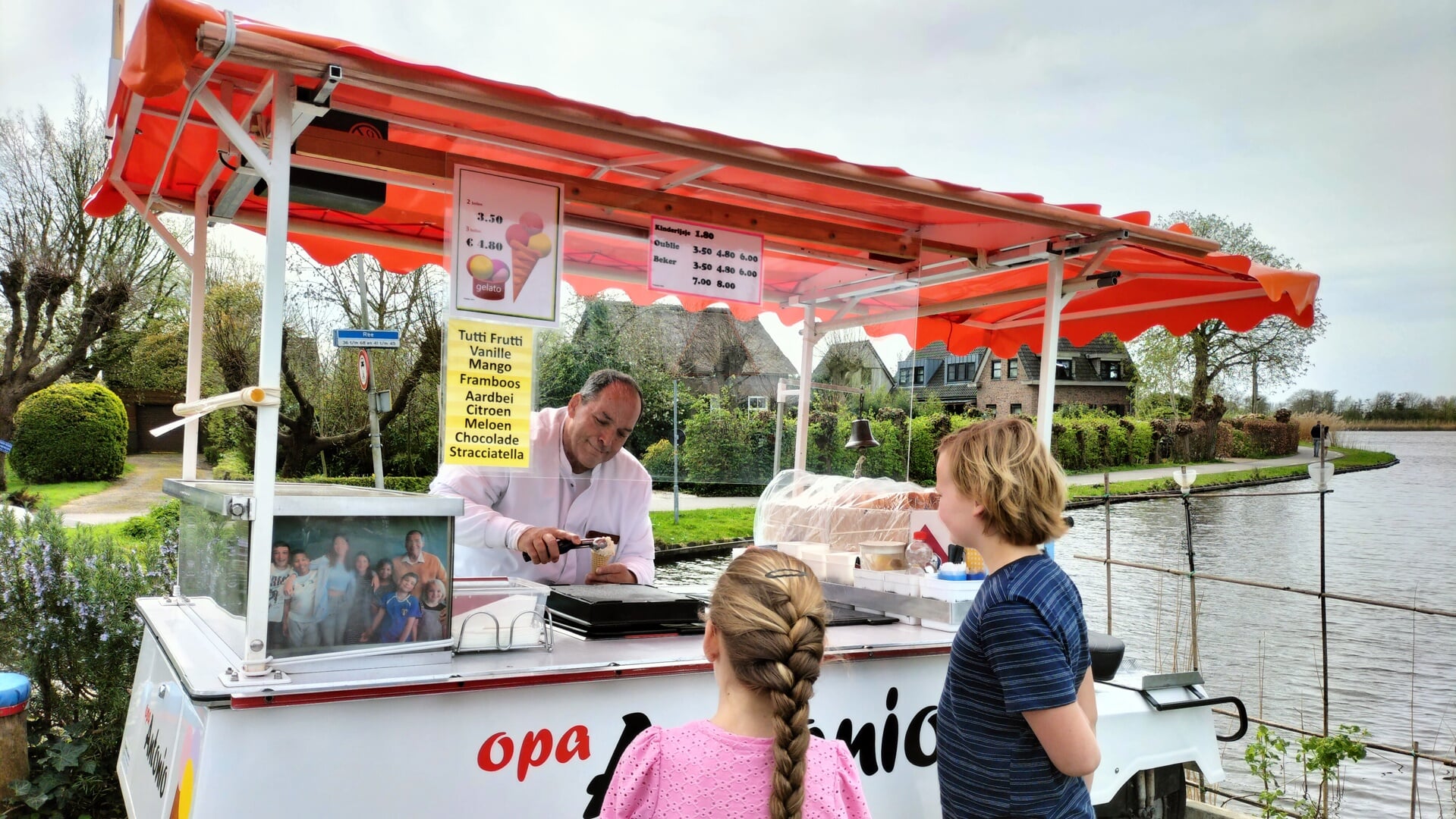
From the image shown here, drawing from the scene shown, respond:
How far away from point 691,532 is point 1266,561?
1789cm

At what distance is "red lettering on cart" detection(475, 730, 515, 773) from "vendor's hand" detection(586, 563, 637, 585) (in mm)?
1319

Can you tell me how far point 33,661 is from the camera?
14.9 feet

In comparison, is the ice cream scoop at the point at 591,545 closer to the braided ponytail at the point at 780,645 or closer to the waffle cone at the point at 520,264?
the waffle cone at the point at 520,264

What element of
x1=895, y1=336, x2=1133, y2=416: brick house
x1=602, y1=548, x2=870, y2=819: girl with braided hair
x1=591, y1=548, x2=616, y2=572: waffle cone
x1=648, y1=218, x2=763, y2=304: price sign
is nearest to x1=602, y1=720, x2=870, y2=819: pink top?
x1=602, y1=548, x2=870, y2=819: girl with braided hair

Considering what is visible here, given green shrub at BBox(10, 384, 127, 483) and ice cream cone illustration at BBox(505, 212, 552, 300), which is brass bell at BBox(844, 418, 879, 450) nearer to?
ice cream cone illustration at BBox(505, 212, 552, 300)

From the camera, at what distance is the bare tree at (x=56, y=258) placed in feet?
54.7

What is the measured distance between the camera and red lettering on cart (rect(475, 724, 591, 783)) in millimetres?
2193

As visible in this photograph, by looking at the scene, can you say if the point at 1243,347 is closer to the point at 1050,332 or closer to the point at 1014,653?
the point at 1050,332

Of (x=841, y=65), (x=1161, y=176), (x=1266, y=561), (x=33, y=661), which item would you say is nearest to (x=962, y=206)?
(x=33, y=661)

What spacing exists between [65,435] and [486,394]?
18528 millimetres

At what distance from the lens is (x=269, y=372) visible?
2078mm

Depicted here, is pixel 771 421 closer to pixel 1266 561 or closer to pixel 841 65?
pixel 1266 561

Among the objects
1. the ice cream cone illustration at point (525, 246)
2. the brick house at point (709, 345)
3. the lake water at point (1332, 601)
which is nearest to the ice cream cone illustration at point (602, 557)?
the brick house at point (709, 345)

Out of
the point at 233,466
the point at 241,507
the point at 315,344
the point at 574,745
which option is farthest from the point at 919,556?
the point at 233,466
